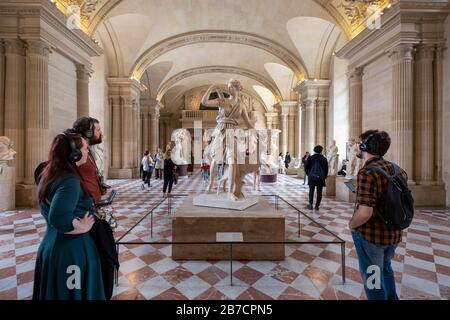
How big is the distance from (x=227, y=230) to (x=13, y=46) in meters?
7.81

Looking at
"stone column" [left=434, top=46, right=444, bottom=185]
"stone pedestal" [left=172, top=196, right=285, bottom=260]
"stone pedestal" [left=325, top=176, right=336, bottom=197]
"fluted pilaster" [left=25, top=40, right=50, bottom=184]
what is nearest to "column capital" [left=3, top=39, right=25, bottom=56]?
"fluted pilaster" [left=25, top=40, right=50, bottom=184]

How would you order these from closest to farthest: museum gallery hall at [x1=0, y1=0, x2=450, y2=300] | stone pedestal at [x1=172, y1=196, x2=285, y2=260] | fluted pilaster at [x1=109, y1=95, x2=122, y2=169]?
museum gallery hall at [x1=0, y1=0, x2=450, y2=300] < stone pedestal at [x1=172, y1=196, x2=285, y2=260] < fluted pilaster at [x1=109, y1=95, x2=122, y2=169]

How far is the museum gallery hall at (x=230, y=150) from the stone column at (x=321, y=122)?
7cm

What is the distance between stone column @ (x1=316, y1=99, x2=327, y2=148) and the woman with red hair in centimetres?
1469

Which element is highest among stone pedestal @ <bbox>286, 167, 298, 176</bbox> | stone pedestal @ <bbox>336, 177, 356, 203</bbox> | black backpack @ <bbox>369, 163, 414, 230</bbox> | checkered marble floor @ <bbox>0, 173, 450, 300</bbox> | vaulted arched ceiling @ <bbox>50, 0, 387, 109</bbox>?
vaulted arched ceiling @ <bbox>50, 0, 387, 109</bbox>

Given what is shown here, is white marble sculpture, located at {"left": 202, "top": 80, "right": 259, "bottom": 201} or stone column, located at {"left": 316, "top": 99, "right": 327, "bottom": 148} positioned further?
stone column, located at {"left": 316, "top": 99, "right": 327, "bottom": 148}

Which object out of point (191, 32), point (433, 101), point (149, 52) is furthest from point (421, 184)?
point (149, 52)

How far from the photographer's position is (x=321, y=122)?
48.1 ft

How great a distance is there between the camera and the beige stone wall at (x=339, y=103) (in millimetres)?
12492

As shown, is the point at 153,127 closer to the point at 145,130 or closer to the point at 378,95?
the point at 145,130

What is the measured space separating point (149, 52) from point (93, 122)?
46.9ft

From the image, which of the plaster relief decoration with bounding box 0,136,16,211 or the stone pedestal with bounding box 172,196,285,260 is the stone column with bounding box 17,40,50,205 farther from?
the stone pedestal with bounding box 172,196,285,260

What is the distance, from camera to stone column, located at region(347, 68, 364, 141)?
903 centimetres

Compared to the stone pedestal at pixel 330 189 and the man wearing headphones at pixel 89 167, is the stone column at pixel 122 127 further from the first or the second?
the man wearing headphones at pixel 89 167
